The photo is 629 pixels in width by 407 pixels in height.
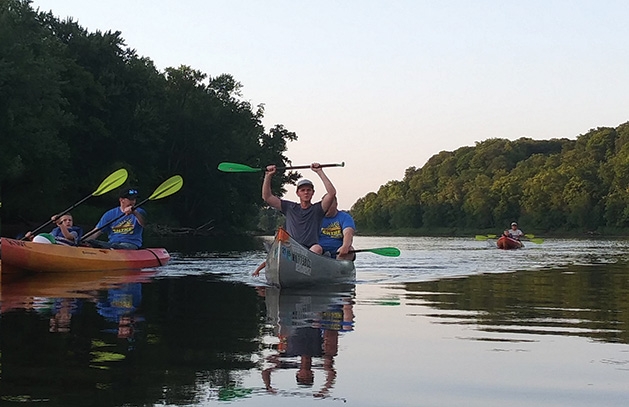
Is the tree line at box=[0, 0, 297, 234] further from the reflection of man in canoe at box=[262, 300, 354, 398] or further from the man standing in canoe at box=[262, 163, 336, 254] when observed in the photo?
the reflection of man in canoe at box=[262, 300, 354, 398]

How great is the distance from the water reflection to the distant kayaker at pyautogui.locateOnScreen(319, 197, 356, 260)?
1.07 metres

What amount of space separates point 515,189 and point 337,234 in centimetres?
9864

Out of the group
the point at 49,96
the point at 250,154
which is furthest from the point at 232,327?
the point at 250,154

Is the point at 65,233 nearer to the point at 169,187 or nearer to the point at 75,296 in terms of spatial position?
the point at 169,187

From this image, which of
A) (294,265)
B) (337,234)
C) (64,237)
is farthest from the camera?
(64,237)

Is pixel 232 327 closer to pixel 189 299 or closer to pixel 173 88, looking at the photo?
pixel 189 299

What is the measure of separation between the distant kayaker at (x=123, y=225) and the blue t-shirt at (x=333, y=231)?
3.64 m

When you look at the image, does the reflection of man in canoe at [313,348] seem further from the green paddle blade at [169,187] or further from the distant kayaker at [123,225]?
the green paddle blade at [169,187]

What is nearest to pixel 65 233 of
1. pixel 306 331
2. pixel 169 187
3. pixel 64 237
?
pixel 64 237

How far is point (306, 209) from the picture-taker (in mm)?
12852

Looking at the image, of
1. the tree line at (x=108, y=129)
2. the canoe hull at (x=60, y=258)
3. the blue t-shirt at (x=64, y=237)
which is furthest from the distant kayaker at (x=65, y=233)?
the tree line at (x=108, y=129)

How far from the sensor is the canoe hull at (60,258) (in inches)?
557

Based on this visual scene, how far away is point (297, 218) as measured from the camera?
42.5 feet

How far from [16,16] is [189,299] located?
30.6m
